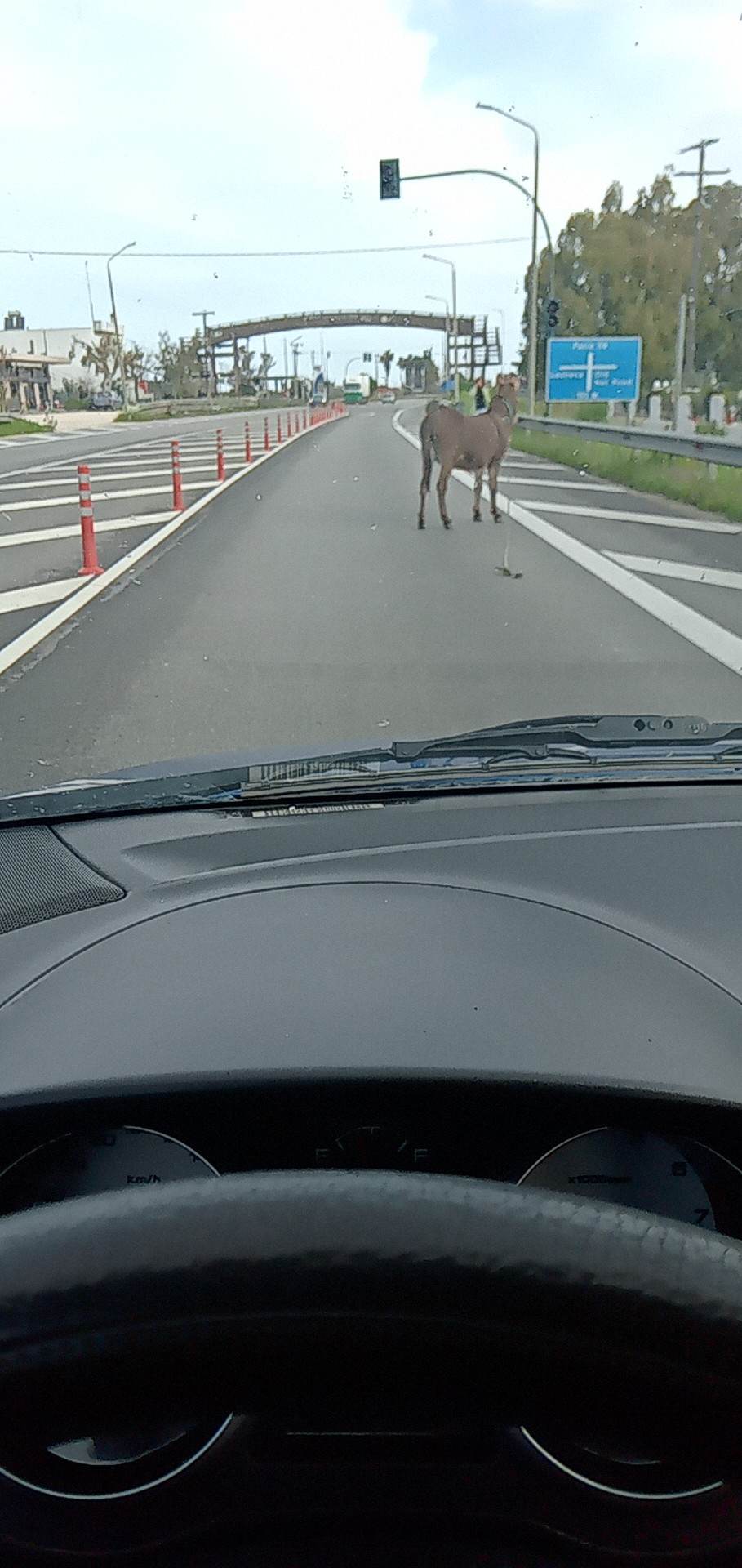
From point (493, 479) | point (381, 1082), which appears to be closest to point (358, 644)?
point (493, 479)

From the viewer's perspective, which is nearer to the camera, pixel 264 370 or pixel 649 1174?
pixel 649 1174

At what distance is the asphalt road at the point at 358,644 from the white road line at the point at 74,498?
478cm

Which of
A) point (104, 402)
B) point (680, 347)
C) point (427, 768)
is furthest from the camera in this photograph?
point (104, 402)

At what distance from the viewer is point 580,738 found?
13.4 feet

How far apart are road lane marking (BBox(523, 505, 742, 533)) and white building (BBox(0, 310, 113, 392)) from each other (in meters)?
127

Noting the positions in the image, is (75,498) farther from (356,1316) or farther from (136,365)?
(136,365)

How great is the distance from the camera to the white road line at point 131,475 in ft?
82.6

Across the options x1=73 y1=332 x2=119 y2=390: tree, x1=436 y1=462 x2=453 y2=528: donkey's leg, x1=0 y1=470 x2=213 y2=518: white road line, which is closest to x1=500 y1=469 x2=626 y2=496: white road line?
x1=0 y1=470 x2=213 y2=518: white road line

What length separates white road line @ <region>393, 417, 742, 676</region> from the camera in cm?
912

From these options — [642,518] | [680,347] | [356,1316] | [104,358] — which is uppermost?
[104,358]

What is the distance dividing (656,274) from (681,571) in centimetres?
1518

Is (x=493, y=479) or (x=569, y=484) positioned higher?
(x=493, y=479)

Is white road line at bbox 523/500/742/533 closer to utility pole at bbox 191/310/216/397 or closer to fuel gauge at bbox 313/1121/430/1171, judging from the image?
fuel gauge at bbox 313/1121/430/1171

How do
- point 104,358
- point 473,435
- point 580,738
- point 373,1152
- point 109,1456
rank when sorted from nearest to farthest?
→ point 109,1456 < point 373,1152 < point 580,738 < point 473,435 < point 104,358
